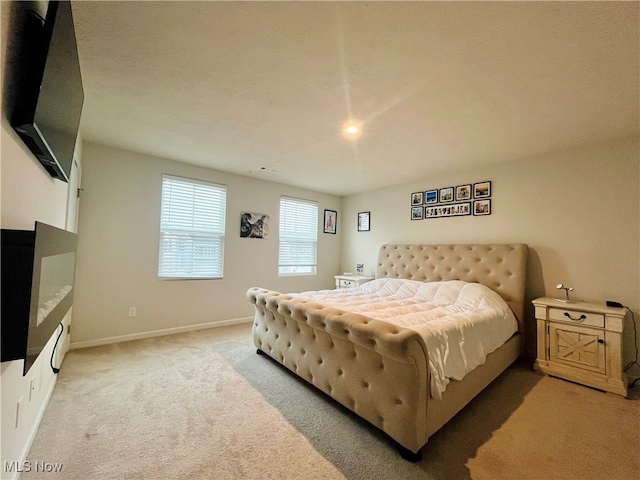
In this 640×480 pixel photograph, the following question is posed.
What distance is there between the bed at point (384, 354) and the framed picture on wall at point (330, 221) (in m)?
2.46

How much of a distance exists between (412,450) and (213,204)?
3750 millimetres

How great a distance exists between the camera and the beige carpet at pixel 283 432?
1.43m

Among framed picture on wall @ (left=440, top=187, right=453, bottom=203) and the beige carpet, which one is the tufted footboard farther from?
framed picture on wall @ (left=440, top=187, right=453, bottom=203)

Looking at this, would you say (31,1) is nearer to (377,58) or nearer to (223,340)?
(377,58)

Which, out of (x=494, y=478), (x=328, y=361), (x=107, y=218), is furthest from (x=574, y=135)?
(x=107, y=218)

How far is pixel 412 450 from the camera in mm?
1473

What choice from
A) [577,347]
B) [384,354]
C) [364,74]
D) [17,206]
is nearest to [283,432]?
[384,354]

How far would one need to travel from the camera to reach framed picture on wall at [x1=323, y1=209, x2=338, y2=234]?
5.35 metres

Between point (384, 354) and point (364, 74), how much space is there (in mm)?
1795

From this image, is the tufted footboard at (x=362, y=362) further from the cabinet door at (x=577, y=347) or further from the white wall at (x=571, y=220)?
the white wall at (x=571, y=220)

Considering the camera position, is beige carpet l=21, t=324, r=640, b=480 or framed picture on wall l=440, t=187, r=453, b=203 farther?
framed picture on wall l=440, t=187, r=453, b=203

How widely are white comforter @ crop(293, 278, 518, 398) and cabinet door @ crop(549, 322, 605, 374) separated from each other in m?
0.35

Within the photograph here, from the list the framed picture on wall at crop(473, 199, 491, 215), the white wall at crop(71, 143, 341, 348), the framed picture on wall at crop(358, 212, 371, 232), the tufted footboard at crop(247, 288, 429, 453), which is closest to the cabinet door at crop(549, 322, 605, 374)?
the framed picture on wall at crop(473, 199, 491, 215)

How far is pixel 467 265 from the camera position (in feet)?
11.1
